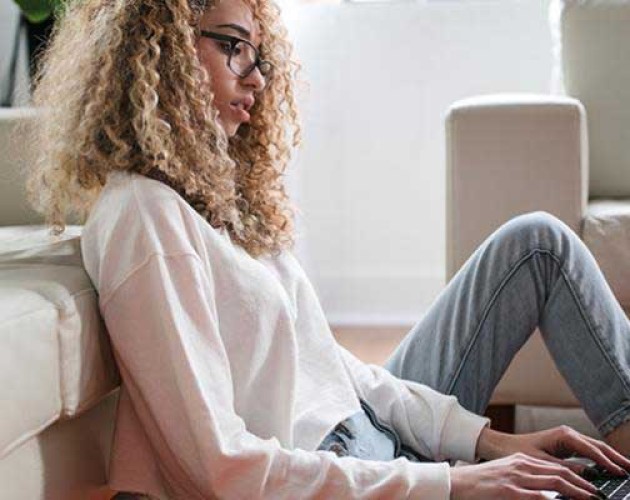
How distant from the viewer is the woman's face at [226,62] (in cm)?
143

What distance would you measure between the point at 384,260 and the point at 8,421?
8.72ft

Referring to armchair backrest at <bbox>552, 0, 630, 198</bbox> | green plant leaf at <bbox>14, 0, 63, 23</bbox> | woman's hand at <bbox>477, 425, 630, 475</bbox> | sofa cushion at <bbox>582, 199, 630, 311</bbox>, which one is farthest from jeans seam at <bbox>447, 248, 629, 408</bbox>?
green plant leaf at <bbox>14, 0, 63, 23</bbox>

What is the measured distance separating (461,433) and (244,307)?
0.38 metres

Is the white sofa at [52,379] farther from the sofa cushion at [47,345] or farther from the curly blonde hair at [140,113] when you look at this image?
the curly blonde hair at [140,113]

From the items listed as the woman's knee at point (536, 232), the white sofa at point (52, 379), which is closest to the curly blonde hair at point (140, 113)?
the white sofa at point (52, 379)

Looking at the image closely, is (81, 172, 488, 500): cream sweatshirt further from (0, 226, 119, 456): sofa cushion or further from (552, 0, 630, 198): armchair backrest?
(552, 0, 630, 198): armchair backrest

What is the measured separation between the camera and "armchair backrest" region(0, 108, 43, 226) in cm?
237

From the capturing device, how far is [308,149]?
3.66m

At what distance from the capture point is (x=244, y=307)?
131cm

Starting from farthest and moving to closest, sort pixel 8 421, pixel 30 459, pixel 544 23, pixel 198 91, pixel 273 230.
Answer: pixel 544 23 < pixel 273 230 < pixel 198 91 < pixel 30 459 < pixel 8 421

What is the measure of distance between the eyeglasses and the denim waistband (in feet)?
1.39

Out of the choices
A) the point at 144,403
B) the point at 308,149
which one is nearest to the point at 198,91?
the point at 144,403

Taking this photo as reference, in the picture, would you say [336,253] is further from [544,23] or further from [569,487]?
[569,487]

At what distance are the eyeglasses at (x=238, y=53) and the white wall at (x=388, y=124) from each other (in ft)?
6.95
